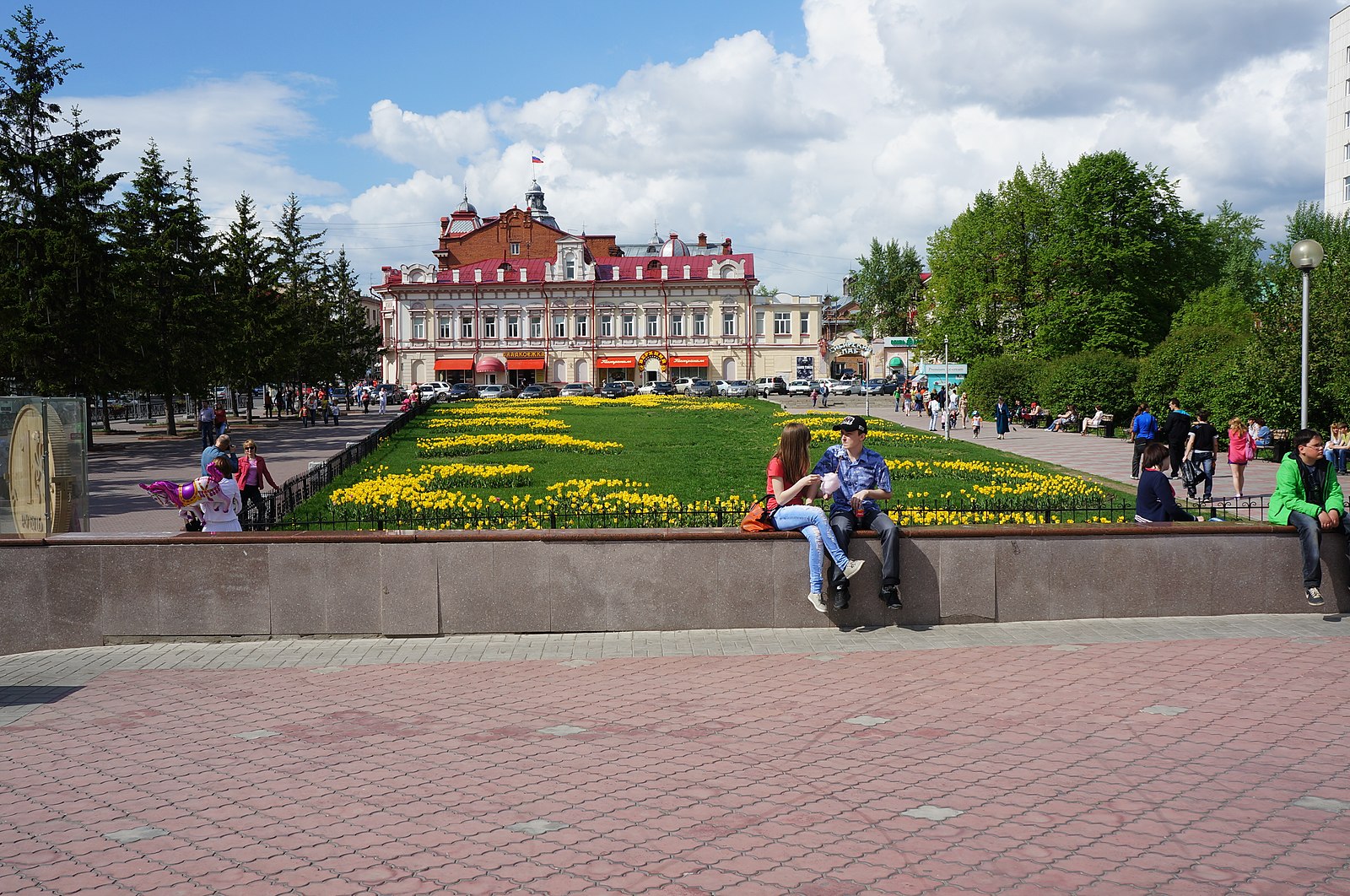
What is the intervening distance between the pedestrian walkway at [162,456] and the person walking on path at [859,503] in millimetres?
10563

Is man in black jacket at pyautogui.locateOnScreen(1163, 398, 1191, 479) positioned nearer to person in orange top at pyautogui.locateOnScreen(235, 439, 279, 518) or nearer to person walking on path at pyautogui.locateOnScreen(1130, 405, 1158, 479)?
person walking on path at pyautogui.locateOnScreen(1130, 405, 1158, 479)

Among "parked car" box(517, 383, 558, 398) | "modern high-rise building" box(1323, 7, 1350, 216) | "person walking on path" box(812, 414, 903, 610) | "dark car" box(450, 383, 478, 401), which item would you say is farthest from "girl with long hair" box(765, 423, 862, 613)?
"modern high-rise building" box(1323, 7, 1350, 216)

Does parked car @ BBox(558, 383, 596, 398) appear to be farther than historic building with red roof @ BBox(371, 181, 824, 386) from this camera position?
No

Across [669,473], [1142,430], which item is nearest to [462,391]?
[669,473]

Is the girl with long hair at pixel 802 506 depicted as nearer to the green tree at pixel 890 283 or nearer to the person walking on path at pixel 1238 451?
the person walking on path at pixel 1238 451

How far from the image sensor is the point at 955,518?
11.6 m

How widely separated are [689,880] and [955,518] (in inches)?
290

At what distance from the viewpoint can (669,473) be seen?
2111 centimetres

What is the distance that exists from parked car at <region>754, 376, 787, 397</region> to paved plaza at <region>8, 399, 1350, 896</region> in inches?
2972

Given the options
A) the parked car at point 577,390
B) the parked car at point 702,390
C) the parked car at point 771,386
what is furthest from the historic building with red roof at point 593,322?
the parked car at point 702,390

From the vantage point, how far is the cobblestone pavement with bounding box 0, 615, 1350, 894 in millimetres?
4996

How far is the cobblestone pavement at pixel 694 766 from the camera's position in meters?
5.00

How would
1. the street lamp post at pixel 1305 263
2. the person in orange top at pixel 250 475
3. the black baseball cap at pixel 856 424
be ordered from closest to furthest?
the black baseball cap at pixel 856 424
the street lamp post at pixel 1305 263
the person in orange top at pixel 250 475

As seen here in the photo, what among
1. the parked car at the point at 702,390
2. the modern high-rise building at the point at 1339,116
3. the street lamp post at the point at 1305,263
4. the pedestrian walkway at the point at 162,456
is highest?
the modern high-rise building at the point at 1339,116
